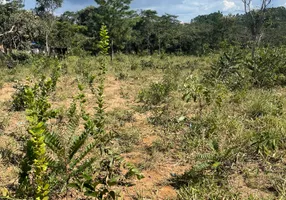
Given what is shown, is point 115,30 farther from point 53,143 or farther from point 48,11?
point 53,143

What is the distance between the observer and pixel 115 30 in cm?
1548

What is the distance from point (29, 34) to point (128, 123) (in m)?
13.8

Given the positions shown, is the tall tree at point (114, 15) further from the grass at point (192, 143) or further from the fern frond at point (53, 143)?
the fern frond at point (53, 143)

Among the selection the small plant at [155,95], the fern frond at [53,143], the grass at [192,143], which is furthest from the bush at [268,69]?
the fern frond at [53,143]

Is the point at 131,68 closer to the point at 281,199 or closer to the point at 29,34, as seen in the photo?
the point at 281,199

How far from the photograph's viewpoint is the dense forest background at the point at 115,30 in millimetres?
14039


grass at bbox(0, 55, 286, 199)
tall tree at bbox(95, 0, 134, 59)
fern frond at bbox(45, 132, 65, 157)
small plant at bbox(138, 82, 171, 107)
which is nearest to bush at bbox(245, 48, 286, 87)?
grass at bbox(0, 55, 286, 199)

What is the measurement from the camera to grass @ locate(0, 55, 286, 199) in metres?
2.35

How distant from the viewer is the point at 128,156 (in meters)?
3.06

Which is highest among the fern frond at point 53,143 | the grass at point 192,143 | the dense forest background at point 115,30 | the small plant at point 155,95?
the dense forest background at point 115,30

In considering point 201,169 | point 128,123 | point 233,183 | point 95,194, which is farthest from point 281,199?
point 128,123

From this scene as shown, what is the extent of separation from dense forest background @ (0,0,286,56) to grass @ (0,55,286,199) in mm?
3673

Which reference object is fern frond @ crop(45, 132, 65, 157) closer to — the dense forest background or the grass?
the grass

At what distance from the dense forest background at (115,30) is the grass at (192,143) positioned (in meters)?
3.67
